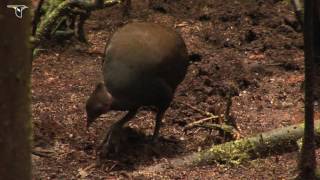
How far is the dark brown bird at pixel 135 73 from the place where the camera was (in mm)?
4559

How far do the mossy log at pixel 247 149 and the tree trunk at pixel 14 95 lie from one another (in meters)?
2.85

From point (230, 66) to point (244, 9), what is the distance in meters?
1.60

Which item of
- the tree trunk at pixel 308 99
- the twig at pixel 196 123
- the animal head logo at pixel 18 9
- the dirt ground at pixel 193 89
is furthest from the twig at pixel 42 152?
the animal head logo at pixel 18 9

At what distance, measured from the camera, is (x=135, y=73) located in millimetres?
4543

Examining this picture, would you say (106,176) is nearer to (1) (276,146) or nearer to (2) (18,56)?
(1) (276,146)

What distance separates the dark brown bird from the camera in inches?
179

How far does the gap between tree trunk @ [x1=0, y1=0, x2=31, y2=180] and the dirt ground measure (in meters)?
2.77

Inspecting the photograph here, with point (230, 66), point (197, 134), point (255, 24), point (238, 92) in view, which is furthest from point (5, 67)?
point (255, 24)

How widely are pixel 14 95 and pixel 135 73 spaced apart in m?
2.97

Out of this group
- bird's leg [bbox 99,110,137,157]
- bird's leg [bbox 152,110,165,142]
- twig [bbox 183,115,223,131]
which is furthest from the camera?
twig [bbox 183,115,223,131]

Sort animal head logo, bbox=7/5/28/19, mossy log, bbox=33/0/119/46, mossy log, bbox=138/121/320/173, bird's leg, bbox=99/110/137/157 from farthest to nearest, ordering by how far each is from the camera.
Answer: mossy log, bbox=33/0/119/46 → bird's leg, bbox=99/110/137/157 → mossy log, bbox=138/121/320/173 → animal head logo, bbox=7/5/28/19

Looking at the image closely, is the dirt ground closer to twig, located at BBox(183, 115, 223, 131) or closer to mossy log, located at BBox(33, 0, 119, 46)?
twig, located at BBox(183, 115, 223, 131)

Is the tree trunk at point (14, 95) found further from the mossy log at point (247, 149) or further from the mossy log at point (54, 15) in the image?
the mossy log at point (54, 15)

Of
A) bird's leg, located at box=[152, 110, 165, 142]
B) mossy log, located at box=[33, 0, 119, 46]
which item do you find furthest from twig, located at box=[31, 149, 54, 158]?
mossy log, located at box=[33, 0, 119, 46]
